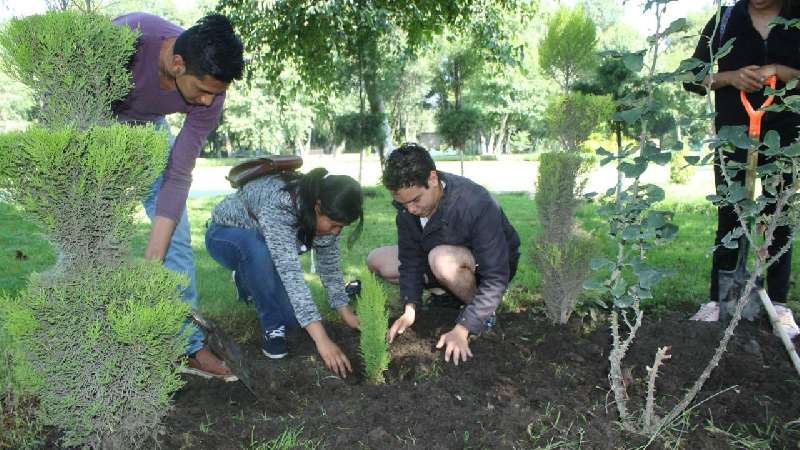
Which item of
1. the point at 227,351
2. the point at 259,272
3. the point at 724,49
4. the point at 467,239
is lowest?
the point at 227,351

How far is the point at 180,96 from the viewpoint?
118 inches

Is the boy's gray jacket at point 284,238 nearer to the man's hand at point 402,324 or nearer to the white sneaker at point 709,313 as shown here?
the man's hand at point 402,324

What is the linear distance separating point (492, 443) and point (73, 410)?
1483mm

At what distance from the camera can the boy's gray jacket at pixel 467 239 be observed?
3.27 m

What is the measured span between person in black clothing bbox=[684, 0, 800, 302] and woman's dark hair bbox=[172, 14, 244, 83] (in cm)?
245

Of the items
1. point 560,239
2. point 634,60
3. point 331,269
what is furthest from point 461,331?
point 634,60

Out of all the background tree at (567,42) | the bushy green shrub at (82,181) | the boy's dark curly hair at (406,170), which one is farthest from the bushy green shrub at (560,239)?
the background tree at (567,42)

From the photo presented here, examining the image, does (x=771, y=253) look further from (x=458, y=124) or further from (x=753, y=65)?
(x=458, y=124)

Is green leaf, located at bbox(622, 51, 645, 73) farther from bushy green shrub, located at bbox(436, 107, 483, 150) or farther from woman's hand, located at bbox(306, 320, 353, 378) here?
A: bushy green shrub, located at bbox(436, 107, 483, 150)

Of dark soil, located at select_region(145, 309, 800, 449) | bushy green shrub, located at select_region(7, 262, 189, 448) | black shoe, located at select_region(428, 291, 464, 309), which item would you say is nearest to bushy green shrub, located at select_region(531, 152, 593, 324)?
dark soil, located at select_region(145, 309, 800, 449)

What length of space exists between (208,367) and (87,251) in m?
1.28

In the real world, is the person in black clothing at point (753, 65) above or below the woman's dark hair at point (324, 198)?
above

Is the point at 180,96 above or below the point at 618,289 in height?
above

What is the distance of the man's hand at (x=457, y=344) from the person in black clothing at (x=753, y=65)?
5.20ft
